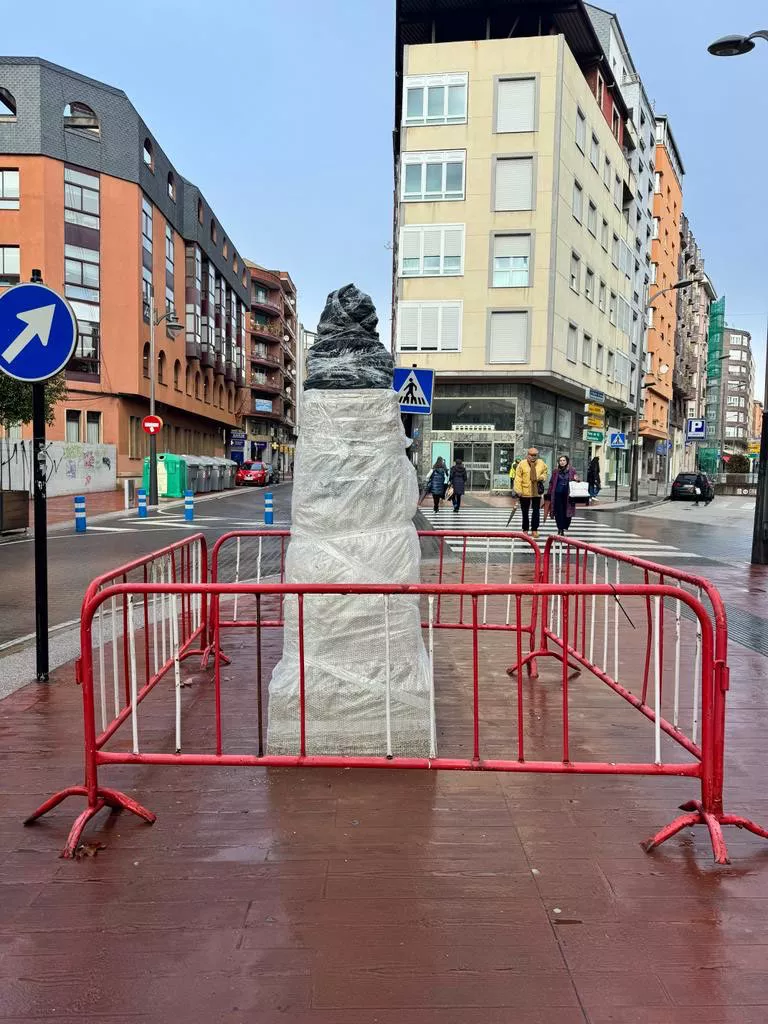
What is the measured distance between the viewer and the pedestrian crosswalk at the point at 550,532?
14.4 metres

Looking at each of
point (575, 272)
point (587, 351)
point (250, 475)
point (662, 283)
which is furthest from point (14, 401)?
point (662, 283)

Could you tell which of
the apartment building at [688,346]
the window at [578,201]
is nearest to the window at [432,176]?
the window at [578,201]

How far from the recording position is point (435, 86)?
32938mm

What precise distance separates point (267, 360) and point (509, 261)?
162ft

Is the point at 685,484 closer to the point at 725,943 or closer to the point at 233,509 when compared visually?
the point at 233,509

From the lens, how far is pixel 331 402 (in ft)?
12.8

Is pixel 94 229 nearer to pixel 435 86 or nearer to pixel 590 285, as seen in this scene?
pixel 435 86

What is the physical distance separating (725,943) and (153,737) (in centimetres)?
309

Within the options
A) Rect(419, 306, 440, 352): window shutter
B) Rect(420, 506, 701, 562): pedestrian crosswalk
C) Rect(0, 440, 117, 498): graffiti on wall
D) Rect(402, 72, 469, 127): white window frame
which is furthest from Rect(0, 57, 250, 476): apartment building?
Rect(420, 506, 701, 562): pedestrian crosswalk

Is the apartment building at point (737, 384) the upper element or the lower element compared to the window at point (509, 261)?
upper

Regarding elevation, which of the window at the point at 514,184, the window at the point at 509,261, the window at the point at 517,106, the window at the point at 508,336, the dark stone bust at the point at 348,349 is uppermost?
the window at the point at 517,106

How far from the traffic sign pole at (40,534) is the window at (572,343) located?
3244 cm

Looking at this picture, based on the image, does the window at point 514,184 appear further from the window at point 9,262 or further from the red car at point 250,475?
the red car at point 250,475

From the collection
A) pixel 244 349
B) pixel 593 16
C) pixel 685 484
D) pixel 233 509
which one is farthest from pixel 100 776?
pixel 244 349
